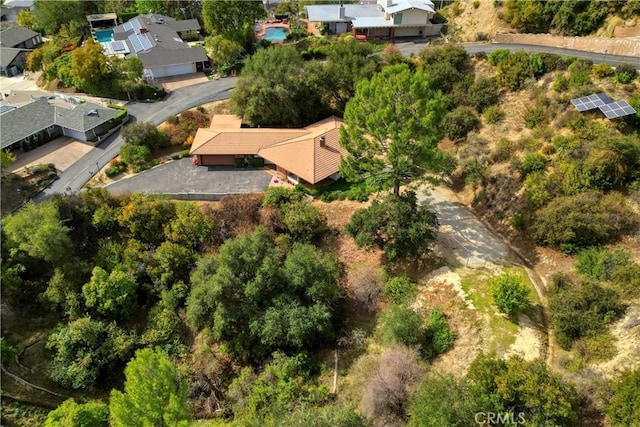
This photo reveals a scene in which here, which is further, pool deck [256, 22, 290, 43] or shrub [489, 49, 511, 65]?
pool deck [256, 22, 290, 43]

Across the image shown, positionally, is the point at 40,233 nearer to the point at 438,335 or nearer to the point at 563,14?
the point at 438,335

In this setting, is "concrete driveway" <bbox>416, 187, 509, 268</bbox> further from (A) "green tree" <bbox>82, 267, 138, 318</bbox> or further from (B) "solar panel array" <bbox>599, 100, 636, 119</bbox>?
(A) "green tree" <bbox>82, 267, 138, 318</bbox>

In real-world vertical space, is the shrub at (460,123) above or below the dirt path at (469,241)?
above

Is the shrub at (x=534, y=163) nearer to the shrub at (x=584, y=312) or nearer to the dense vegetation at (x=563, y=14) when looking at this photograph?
the shrub at (x=584, y=312)

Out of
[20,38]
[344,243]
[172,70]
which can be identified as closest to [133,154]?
[172,70]

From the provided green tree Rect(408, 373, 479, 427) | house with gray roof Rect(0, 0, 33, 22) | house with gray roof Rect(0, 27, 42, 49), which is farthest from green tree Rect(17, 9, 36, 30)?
green tree Rect(408, 373, 479, 427)

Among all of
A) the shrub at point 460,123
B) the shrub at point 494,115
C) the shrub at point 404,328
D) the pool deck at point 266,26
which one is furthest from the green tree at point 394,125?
the pool deck at point 266,26
